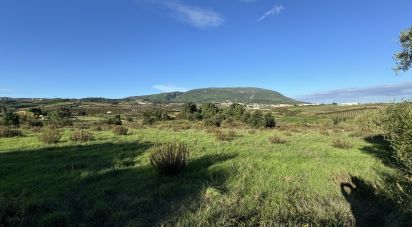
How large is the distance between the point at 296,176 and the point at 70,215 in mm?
5705

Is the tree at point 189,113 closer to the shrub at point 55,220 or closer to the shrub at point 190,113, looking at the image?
the shrub at point 190,113

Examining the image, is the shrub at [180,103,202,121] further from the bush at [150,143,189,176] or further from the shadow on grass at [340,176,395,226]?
the shadow on grass at [340,176,395,226]

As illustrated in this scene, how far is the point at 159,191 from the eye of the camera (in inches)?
267

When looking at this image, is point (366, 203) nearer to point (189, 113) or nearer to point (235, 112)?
point (235, 112)

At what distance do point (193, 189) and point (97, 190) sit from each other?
2222 mm

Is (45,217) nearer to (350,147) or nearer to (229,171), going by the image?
(229,171)

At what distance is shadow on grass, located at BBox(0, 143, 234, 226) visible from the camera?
5357 mm

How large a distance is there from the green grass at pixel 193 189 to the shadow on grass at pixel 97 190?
0.8 inches

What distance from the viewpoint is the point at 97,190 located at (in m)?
6.92

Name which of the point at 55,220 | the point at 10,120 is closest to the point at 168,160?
the point at 55,220

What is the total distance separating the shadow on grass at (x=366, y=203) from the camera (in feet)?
18.7

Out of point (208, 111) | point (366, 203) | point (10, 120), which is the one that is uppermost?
point (366, 203)

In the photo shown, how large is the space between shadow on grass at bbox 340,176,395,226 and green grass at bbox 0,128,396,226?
0.37 feet

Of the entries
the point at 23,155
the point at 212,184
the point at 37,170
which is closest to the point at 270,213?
the point at 212,184
